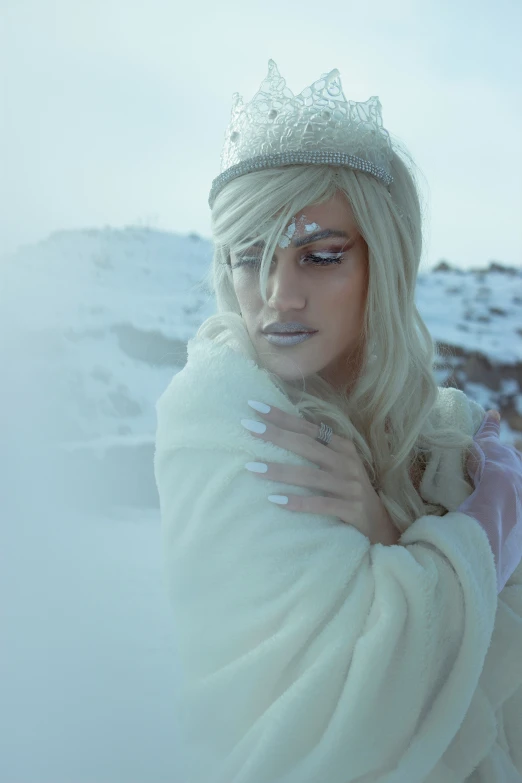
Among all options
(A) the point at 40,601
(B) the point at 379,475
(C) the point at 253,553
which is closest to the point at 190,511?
(C) the point at 253,553

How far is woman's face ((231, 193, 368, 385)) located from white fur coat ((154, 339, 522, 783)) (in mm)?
125

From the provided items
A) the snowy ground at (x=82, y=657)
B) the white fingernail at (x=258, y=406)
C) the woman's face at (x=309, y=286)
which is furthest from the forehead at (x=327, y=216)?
the snowy ground at (x=82, y=657)

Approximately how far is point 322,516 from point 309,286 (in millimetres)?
406

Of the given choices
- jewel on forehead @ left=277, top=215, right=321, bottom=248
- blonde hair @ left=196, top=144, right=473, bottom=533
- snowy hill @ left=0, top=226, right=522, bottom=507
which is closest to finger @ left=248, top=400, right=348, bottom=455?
blonde hair @ left=196, top=144, right=473, bottom=533

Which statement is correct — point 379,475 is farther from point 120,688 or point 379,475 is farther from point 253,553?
point 120,688

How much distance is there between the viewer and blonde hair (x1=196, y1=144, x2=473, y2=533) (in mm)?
1138

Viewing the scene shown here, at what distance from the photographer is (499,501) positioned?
117 centimetres

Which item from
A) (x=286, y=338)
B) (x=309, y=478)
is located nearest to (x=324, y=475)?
(x=309, y=478)

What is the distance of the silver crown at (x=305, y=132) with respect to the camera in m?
1.14

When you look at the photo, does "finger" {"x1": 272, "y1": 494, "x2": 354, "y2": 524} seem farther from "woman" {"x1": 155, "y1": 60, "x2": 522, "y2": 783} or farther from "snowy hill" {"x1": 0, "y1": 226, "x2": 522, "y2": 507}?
"snowy hill" {"x1": 0, "y1": 226, "x2": 522, "y2": 507}

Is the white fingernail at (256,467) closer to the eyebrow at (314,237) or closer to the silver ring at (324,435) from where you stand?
the silver ring at (324,435)

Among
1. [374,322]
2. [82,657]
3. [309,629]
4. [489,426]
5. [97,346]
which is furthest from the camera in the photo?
[97,346]

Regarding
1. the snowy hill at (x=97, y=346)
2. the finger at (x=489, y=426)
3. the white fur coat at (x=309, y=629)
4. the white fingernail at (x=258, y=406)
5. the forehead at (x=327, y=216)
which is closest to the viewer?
the white fur coat at (x=309, y=629)

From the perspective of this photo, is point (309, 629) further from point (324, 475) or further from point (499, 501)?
point (499, 501)
